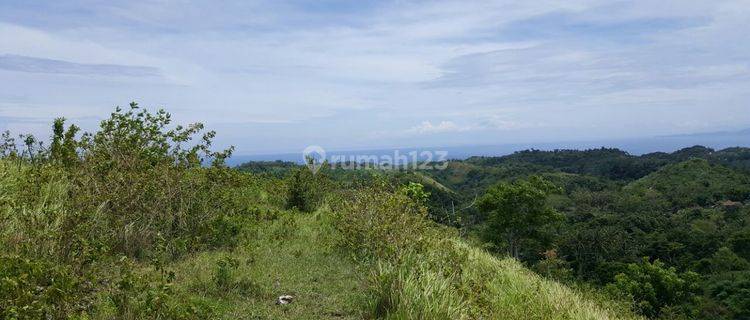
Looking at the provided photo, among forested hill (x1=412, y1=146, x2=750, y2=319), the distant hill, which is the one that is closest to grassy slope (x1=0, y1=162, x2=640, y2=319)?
forested hill (x1=412, y1=146, x2=750, y2=319)

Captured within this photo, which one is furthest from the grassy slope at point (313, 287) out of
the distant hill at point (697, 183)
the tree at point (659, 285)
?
the distant hill at point (697, 183)

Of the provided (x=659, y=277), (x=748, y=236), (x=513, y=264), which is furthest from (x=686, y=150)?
(x=513, y=264)

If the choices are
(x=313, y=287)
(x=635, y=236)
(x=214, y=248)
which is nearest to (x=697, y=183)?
(x=635, y=236)

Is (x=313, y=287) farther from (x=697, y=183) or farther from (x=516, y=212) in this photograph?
(x=697, y=183)

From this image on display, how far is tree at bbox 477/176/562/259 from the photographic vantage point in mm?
38094

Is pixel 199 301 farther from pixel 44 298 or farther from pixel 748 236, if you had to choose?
pixel 748 236

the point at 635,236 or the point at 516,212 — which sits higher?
the point at 516,212

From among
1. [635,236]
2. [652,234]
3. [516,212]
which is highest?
[516,212]

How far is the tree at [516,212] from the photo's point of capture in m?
38.1

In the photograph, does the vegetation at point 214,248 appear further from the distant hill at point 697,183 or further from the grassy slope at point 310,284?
the distant hill at point 697,183

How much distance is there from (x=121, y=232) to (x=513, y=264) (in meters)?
7.02

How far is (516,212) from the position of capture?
38531 millimetres

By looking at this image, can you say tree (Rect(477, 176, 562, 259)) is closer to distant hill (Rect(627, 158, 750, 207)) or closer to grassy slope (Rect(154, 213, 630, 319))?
grassy slope (Rect(154, 213, 630, 319))

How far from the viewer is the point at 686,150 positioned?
151000mm
